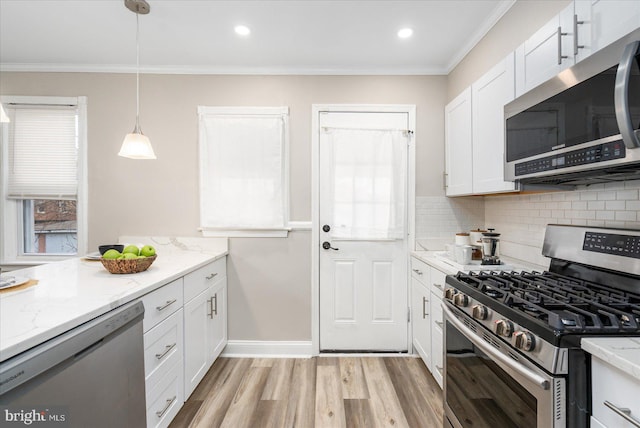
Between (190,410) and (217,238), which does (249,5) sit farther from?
(190,410)

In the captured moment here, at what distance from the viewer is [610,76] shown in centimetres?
100

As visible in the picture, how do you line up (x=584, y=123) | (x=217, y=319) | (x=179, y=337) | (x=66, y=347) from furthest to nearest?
(x=217, y=319) < (x=179, y=337) < (x=584, y=123) < (x=66, y=347)

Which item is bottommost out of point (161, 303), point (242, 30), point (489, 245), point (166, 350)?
point (166, 350)

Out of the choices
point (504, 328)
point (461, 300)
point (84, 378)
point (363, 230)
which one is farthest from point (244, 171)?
point (504, 328)

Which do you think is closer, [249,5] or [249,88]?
[249,5]

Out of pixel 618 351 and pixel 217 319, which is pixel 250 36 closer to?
Result: pixel 217 319

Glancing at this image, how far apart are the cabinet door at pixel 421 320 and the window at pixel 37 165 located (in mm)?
2979

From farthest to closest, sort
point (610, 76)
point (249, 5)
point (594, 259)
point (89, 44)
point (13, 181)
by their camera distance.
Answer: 1. point (13, 181)
2. point (89, 44)
3. point (249, 5)
4. point (594, 259)
5. point (610, 76)

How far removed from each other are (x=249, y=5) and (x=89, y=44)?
1.45m

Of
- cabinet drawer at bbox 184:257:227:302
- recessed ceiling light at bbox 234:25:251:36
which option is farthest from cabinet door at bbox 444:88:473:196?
cabinet drawer at bbox 184:257:227:302

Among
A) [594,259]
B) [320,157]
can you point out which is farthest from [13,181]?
[594,259]

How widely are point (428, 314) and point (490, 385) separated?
1.06m

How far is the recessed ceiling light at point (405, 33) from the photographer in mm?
2152

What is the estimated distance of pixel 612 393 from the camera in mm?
799
